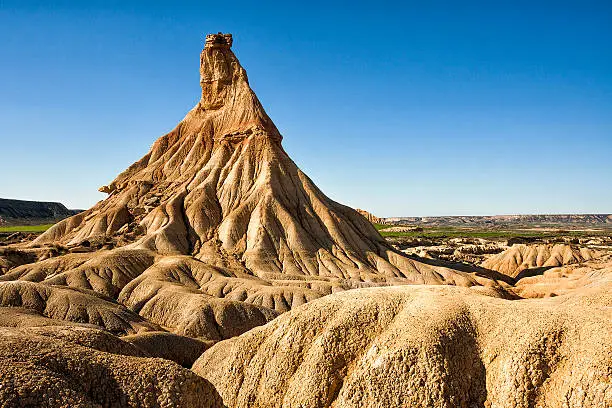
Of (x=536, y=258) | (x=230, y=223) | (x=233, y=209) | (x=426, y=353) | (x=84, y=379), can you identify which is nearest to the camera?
(x=84, y=379)

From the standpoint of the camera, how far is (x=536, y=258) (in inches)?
4126

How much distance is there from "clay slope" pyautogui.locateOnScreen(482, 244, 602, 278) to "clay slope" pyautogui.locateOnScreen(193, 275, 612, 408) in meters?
85.6

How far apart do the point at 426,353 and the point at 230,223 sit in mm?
64561

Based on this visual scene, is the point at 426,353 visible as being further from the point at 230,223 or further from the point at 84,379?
the point at 230,223

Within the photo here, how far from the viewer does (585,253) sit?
352 ft

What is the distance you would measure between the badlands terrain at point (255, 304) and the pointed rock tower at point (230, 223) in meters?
0.33

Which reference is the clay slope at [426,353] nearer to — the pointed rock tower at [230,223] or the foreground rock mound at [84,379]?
the foreground rock mound at [84,379]

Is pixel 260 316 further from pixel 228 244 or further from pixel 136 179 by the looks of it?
pixel 136 179

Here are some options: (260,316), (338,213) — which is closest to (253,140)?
(338,213)

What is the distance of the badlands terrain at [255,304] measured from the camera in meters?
16.3

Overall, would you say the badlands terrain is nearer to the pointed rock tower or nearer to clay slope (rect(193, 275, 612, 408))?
clay slope (rect(193, 275, 612, 408))

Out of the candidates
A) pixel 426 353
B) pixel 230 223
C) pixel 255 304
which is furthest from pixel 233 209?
pixel 426 353

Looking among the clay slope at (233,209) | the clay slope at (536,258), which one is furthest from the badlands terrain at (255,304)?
the clay slope at (536,258)

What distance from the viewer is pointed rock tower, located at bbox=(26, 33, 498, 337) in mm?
63062
